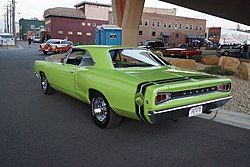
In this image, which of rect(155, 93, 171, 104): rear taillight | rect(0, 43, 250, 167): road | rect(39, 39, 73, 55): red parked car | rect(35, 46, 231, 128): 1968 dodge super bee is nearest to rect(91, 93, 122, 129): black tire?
rect(35, 46, 231, 128): 1968 dodge super bee

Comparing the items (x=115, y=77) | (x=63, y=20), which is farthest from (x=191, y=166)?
(x=63, y=20)

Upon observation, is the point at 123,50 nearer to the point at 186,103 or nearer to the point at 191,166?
the point at 186,103

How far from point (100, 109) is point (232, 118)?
2.78m

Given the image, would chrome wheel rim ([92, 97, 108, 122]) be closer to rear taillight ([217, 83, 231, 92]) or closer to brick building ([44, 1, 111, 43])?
rear taillight ([217, 83, 231, 92])

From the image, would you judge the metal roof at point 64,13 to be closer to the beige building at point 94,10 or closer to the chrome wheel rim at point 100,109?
the beige building at point 94,10

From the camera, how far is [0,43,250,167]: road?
315 cm

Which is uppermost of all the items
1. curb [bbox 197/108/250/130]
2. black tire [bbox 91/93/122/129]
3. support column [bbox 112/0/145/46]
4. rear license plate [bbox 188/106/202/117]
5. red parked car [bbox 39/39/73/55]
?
support column [bbox 112/0/145/46]

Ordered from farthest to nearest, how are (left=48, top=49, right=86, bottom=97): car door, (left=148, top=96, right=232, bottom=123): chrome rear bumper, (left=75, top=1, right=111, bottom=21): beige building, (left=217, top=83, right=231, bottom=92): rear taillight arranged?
(left=75, top=1, right=111, bottom=21): beige building, (left=48, top=49, right=86, bottom=97): car door, (left=217, top=83, right=231, bottom=92): rear taillight, (left=148, top=96, right=232, bottom=123): chrome rear bumper

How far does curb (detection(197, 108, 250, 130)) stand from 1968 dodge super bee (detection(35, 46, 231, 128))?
2.63 feet

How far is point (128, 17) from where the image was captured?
16.3 m

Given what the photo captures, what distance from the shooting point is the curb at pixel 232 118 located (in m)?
4.55

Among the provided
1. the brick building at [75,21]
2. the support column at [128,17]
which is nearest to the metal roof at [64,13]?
the brick building at [75,21]

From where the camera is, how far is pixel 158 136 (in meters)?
3.97

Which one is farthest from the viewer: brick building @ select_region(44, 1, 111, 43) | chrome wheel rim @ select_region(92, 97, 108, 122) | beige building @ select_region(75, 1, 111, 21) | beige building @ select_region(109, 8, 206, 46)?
beige building @ select_region(75, 1, 111, 21)
